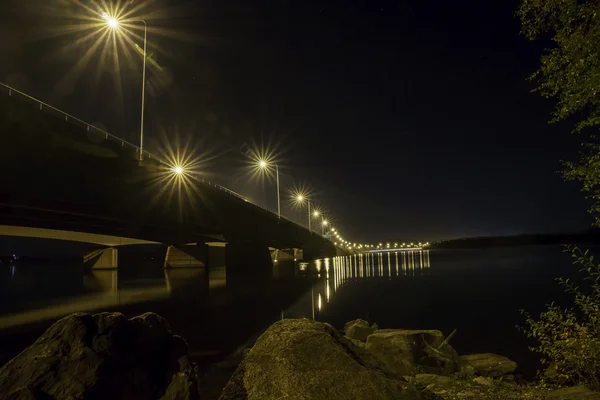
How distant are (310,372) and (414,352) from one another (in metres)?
7.98

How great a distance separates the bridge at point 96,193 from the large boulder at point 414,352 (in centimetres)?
2057

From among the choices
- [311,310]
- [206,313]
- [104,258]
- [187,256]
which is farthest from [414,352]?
[104,258]

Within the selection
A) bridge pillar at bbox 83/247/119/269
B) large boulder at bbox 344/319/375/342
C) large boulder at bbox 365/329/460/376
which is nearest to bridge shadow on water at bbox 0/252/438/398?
large boulder at bbox 344/319/375/342

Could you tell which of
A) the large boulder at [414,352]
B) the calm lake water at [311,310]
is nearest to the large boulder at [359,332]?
the large boulder at [414,352]

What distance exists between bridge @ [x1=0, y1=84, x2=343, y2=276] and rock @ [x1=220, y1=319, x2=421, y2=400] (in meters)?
20.8

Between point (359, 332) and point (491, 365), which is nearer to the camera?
point (491, 365)

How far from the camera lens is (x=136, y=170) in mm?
31406

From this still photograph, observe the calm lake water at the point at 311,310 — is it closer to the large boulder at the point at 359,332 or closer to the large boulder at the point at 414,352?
the large boulder at the point at 414,352

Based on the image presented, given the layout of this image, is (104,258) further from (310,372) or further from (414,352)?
(310,372)

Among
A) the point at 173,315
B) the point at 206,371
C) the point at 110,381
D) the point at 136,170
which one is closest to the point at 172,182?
the point at 136,170

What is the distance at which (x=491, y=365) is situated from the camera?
11602 millimetres

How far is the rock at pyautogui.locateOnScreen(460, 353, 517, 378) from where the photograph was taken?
11215 millimetres

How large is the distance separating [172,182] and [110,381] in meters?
34.4

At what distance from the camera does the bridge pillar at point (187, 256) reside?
69.1m
